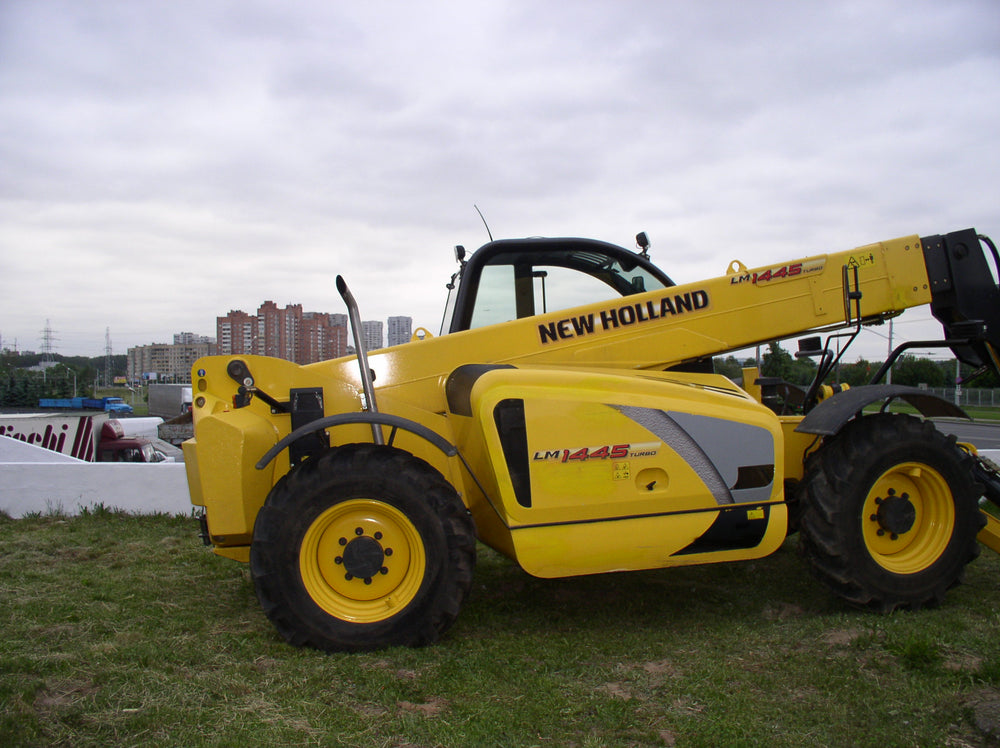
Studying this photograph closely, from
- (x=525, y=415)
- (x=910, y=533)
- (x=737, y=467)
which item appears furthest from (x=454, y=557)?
(x=910, y=533)

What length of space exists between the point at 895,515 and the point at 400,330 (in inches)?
138

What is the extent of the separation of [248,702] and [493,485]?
5.11ft

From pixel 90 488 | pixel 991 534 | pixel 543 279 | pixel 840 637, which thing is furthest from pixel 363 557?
pixel 90 488

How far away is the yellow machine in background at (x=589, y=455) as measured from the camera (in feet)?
13.0

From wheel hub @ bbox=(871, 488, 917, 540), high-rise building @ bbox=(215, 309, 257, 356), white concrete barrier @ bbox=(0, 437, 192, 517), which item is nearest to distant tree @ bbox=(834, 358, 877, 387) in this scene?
wheel hub @ bbox=(871, 488, 917, 540)

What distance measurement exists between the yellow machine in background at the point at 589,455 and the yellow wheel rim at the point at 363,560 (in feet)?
0.04

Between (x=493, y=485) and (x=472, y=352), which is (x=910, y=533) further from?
(x=472, y=352)

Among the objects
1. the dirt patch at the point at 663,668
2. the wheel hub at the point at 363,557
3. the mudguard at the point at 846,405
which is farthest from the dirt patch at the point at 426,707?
the mudguard at the point at 846,405

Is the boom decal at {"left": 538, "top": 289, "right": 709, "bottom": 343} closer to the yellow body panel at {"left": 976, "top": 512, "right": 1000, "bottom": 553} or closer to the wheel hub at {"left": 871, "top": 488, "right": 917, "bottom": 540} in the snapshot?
the wheel hub at {"left": 871, "top": 488, "right": 917, "bottom": 540}

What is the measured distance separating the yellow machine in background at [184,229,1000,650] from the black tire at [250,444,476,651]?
1 centimetres

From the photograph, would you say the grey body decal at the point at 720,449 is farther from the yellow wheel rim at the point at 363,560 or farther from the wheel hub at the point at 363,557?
the wheel hub at the point at 363,557

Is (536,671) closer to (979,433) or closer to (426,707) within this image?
(426,707)

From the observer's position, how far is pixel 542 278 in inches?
207

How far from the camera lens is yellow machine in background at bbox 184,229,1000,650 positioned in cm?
396
